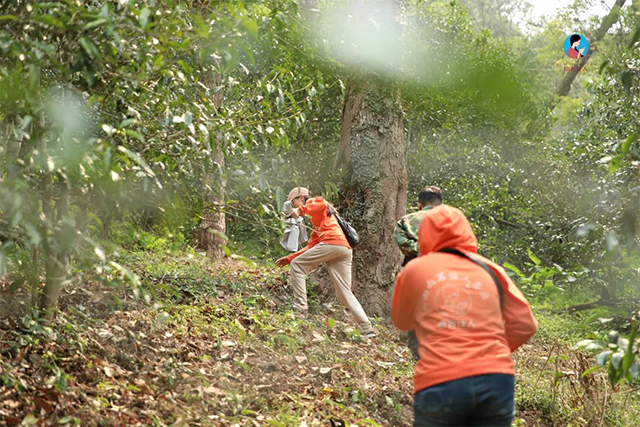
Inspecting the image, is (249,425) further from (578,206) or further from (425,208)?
(578,206)

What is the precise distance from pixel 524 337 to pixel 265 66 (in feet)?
40.9

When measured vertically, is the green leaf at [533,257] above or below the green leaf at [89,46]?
below

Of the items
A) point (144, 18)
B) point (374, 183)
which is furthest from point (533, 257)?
point (144, 18)

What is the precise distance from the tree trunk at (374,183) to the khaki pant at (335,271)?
1043 mm

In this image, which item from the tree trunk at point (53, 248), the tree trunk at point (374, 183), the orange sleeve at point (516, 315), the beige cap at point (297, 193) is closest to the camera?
the orange sleeve at point (516, 315)

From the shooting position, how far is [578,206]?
14562 mm

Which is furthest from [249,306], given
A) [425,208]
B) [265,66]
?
[265,66]

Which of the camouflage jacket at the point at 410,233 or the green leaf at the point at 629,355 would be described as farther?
the camouflage jacket at the point at 410,233

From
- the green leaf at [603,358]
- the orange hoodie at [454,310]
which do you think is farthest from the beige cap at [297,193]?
the green leaf at [603,358]

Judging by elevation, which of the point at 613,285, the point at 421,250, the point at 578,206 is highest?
the point at 421,250

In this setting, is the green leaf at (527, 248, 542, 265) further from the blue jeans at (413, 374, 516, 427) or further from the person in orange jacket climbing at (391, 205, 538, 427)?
the blue jeans at (413, 374, 516, 427)

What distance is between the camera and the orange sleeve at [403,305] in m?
4.01

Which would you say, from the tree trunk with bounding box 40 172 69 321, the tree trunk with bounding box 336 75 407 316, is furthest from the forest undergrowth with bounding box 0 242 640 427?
the tree trunk with bounding box 336 75 407 316
